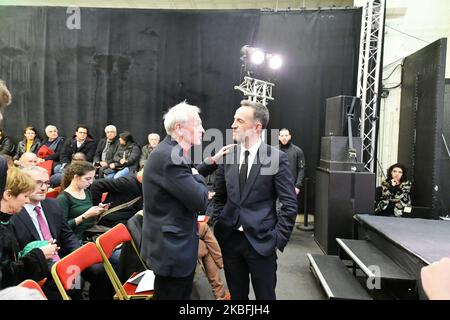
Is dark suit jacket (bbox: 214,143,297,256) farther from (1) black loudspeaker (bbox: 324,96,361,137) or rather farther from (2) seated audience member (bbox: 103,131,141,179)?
(2) seated audience member (bbox: 103,131,141,179)

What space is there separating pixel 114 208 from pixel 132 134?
112 inches

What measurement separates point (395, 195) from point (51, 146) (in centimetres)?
499

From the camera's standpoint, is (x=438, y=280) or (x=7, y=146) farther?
(x=7, y=146)

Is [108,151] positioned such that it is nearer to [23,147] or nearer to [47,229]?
[23,147]

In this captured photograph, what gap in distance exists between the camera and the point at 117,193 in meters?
2.80

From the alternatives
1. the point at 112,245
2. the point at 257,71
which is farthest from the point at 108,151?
the point at 112,245

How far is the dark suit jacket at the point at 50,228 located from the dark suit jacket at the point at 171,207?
2.81ft

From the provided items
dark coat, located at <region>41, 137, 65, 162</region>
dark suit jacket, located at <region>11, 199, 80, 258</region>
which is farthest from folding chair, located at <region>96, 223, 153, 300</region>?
dark coat, located at <region>41, 137, 65, 162</region>

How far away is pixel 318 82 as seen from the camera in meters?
5.01

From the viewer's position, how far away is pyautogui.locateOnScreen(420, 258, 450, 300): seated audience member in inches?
32.3

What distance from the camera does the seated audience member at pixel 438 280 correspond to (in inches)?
32.3

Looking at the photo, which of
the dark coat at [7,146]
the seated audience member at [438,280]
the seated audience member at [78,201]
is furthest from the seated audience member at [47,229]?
the dark coat at [7,146]

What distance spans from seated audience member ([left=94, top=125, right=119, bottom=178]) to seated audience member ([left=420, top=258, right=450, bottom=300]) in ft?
15.4

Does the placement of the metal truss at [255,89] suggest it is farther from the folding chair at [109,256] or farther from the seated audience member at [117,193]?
the folding chair at [109,256]
